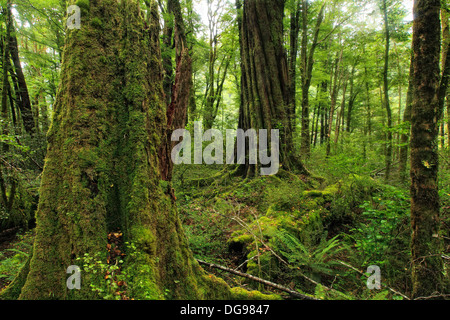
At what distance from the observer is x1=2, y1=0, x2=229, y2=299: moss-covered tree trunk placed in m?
1.85

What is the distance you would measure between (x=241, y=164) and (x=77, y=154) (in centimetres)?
665

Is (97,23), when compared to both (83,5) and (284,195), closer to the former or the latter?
(83,5)

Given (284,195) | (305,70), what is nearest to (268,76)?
(305,70)

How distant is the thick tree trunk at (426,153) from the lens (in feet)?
8.93

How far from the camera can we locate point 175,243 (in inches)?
90.0

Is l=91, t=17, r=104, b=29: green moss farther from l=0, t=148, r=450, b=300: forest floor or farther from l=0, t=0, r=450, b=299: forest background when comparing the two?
l=0, t=148, r=450, b=300: forest floor

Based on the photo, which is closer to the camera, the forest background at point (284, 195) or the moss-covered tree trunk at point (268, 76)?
the forest background at point (284, 195)

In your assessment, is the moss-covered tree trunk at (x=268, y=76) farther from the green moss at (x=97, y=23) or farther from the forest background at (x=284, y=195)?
Result: the green moss at (x=97, y=23)

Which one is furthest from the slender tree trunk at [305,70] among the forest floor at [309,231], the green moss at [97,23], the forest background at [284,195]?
the green moss at [97,23]

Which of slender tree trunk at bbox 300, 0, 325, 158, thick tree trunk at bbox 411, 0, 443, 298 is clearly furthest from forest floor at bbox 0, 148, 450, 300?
slender tree trunk at bbox 300, 0, 325, 158

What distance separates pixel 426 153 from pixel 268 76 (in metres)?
6.18

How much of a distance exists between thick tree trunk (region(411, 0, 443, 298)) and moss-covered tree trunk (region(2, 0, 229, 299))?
2561 millimetres

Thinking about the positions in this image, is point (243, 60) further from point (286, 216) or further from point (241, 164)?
point (286, 216)

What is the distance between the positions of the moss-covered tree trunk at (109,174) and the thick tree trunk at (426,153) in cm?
256
